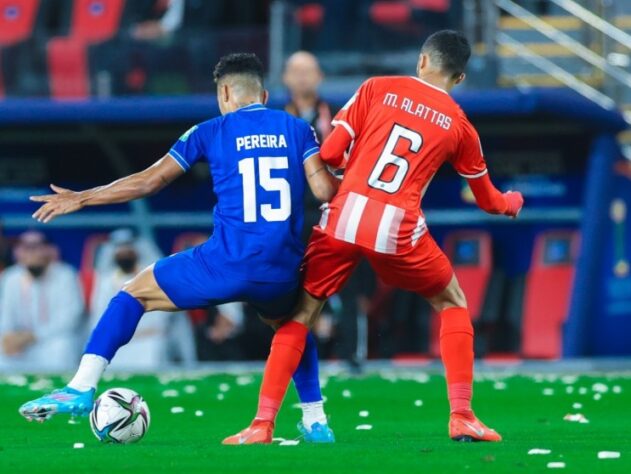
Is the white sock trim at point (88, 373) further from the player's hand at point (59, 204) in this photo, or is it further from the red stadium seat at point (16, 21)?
the red stadium seat at point (16, 21)

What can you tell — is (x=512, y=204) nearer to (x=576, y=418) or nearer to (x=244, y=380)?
(x=576, y=418)

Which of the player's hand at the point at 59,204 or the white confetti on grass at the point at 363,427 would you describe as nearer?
the player's hand at the point at 59,204

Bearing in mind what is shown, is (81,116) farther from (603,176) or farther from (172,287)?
(172,287)

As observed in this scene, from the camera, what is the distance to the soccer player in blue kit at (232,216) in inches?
306

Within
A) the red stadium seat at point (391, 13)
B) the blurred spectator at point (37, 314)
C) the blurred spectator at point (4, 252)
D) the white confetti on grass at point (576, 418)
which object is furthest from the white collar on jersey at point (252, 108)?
the blurred spectator at point (4, 252)

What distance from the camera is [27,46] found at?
16547 mm

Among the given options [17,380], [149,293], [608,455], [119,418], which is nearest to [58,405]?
[119,418]

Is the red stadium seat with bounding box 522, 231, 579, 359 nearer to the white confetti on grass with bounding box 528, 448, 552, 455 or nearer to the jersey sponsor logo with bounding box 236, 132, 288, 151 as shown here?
the jersey sponsor logo with bounding box 236, 132, 288, 151

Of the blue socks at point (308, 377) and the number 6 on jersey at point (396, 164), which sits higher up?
the number 6 on jersey at point (396, 164)

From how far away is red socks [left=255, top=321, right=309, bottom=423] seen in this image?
25.6 feet

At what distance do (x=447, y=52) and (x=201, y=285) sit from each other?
153cm

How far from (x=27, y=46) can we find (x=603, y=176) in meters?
5.53

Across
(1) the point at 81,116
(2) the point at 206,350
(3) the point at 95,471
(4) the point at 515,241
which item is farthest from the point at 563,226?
(3) the point at 95,471

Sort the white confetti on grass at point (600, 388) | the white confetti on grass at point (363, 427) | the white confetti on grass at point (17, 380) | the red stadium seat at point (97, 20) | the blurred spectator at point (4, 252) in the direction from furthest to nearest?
the blurred spectator at point (4, 252) < the red stadium seat at point (97, 20) < the white confetti on grass at point (17, 380) < the white confetti on grass at point (600, 388) < the white confetti on grass at point (363, 427)
